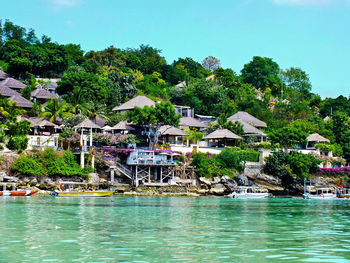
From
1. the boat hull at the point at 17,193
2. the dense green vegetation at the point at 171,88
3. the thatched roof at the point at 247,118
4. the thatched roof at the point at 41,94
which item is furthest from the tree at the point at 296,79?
the boat hull at the point at 17,193

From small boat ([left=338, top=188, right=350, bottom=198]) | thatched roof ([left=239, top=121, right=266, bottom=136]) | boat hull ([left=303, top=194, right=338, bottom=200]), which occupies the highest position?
thatched roof ([left=239, top=121, right=266, bottom=136])

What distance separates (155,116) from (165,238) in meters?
40.4

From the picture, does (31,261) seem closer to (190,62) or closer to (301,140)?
(301,140)

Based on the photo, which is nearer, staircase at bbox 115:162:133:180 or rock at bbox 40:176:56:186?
rock at bbox 40:176:56:186

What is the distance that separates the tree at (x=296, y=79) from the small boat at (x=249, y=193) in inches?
2269

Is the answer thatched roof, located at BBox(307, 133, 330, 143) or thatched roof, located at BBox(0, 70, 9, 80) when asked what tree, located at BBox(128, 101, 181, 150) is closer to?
thatched roof, located at BBox(307, 133, 330, 143)

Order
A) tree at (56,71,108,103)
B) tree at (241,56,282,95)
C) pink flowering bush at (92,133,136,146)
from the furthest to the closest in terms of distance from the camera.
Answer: tree at (241,56,282,95) < tree at (56,71,108,103) < pink flowering bush at (92,133,136,146)

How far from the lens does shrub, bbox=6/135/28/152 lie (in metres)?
50.7

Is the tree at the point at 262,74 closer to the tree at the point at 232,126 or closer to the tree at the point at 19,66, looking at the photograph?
the tree at the point at 232,126

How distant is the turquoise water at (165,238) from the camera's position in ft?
47.6

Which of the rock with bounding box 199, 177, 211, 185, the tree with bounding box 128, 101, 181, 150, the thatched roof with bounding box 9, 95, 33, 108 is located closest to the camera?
the rock with bounding box 199, 177, 211, 185

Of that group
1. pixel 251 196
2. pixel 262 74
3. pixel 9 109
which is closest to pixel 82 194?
pixel 9 109

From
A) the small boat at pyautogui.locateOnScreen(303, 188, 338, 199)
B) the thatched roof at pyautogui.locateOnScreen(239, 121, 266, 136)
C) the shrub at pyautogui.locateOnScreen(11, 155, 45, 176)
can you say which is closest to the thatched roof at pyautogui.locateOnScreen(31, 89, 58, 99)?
the shrub at pyautogui.locateOnScreen(11, 155, 45, 176)

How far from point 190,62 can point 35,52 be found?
134 feet
